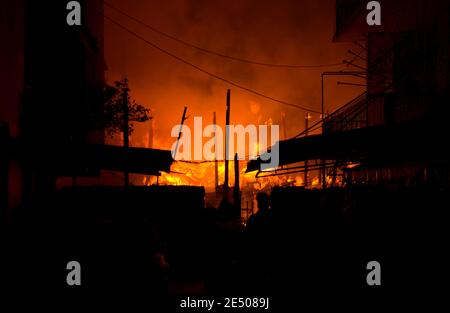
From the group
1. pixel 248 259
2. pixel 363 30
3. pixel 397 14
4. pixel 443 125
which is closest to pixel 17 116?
pixel 248 259

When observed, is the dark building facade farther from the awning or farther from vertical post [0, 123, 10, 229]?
the awning

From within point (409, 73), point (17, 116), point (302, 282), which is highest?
point (409, 73)

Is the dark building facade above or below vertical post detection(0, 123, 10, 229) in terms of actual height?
above

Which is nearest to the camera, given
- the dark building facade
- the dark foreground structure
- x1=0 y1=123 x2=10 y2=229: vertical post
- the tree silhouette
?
the dark foreground structure

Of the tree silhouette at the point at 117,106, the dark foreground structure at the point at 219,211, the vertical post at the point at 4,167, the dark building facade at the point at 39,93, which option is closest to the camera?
the dark foreground structure at the point at 219,211

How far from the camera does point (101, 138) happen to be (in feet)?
88.8

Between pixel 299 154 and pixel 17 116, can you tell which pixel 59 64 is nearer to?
pixel 17 116

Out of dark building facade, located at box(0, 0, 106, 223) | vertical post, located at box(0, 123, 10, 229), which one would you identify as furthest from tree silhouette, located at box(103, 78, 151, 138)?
vertical post, located at box(0, 123, 10, 229)

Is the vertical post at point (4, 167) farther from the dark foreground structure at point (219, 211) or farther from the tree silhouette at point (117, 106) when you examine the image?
the tree silhouette at point (117, 106)

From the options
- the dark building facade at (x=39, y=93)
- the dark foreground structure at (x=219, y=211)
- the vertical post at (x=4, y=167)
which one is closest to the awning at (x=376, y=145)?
the dark foreground structure at (x=219, y=211)

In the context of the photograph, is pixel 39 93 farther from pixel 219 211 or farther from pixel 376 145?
pixel 376 145

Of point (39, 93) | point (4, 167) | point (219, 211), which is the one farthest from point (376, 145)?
point (39, 93)

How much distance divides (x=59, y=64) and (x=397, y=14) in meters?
12.6

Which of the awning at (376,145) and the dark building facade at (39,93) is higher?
the dark building facade at (39,93)
